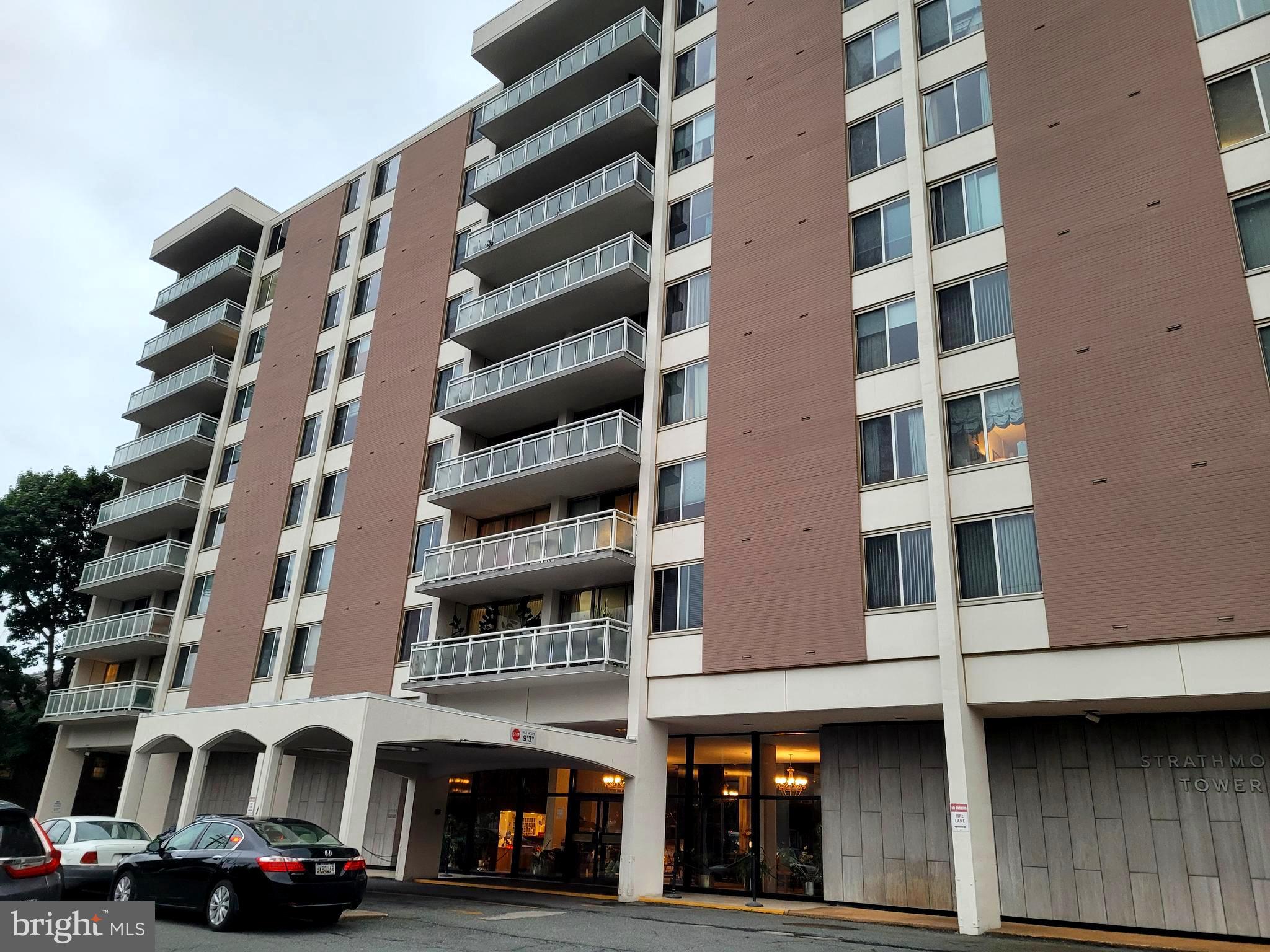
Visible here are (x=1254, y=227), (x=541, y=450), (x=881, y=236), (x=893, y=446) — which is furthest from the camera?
(x=541, y=450)

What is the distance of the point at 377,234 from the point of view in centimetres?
3447

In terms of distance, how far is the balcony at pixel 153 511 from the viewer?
1411 inches

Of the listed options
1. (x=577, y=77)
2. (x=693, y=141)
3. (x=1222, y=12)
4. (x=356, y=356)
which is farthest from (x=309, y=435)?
(x=1222, y=12)

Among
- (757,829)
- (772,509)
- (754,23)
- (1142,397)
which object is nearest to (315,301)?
(754,23)

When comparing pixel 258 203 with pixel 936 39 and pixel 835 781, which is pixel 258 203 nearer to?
pixel 936 39

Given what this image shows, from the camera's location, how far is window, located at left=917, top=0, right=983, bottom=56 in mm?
20406

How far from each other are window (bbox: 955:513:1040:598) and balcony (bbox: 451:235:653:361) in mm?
11310

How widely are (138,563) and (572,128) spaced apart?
24414 millimetres

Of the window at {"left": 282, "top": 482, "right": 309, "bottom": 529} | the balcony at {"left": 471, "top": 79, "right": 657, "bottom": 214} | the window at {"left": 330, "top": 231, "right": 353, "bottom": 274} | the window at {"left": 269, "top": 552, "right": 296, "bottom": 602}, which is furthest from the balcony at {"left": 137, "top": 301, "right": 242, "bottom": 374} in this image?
the balcony at {"left": 471, "top": 79, "right": 657, "bottom": 214}

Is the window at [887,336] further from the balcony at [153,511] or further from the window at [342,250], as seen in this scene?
the balcony at [153,511]

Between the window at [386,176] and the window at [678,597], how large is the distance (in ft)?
70.6

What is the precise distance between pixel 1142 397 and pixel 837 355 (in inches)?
243

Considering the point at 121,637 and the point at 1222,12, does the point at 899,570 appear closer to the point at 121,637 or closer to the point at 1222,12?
the point at 1222,12

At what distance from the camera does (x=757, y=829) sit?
797 inches
